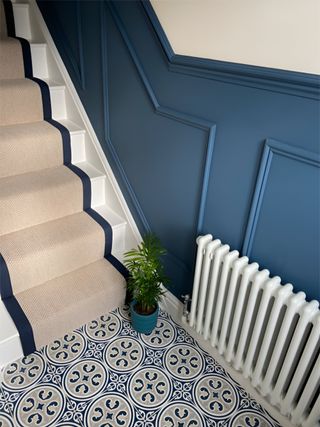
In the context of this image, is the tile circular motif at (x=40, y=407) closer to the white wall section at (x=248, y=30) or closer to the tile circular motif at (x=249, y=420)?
the tile circular motif at (x=249, y=420)

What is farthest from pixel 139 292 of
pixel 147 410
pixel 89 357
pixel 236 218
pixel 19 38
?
pixel 19 38

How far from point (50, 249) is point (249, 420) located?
3.92 ft

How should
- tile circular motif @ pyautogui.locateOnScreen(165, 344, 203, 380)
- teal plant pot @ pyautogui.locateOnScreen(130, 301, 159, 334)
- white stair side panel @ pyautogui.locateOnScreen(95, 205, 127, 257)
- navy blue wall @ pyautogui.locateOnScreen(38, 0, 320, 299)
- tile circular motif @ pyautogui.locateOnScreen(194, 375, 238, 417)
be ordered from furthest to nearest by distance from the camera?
white stair side panel @ pyautogui.locateOnScreen(95, 205, 127, 257) → teal plant pot @ pyautogui.locateOnScreen(130, 301, 159, 334) → tile circular motif @ pyautogui.locateOnScreen(165, 344, 203, 380) → tile circular motif @ pyautogui.locateOnScreen(194, 375, 238, 417) → navy blue wall @ pyautogui.locateOnScreen(38, 0, 320, 299)

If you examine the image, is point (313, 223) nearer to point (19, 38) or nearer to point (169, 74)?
point (169, 74)

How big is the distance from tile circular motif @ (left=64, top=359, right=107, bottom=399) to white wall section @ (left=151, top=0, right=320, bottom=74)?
4.67 ft

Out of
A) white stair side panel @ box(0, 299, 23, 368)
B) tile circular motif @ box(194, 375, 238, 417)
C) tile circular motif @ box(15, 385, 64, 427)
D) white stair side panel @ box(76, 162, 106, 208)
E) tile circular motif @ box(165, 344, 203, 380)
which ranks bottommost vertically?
tile circular motif @ box(165, 344, 203, 380)

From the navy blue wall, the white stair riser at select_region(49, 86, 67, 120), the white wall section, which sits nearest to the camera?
the white wall section

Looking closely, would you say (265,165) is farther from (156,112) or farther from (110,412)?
(110,412)

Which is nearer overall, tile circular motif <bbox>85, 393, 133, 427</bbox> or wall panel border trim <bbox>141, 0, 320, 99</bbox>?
wall panel border trim <bbox>141, 0, 320, 99</bbox>

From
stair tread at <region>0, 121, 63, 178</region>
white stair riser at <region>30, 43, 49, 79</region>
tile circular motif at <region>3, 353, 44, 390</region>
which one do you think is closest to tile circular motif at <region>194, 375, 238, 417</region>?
tile circular motif at <region>3, 353, 44, 390</region>

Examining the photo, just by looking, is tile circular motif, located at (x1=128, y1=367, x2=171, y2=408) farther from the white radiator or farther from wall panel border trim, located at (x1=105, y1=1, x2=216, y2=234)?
wall panel border trim, located at (x1=105, y1=1, x2=216, y2=234)

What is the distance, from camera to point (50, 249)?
69.9 inches

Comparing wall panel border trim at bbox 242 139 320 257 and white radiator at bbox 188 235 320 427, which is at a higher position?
wall panel border trim at bbox 242 139 320 257

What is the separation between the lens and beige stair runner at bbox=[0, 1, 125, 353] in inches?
66.4
